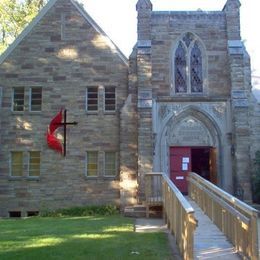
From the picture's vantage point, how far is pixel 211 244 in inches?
357

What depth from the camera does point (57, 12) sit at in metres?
19.6

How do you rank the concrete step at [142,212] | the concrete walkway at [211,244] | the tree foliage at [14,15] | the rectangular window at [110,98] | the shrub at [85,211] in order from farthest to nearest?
the tree foliage at [14,15], the rectangular window at [110,98], the shrub at [85,211], the concrete step at [142,212], the concrete walkway at [211,244]

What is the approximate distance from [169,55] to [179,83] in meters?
1.29

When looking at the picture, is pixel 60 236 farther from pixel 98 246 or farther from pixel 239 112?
pixel 239 112

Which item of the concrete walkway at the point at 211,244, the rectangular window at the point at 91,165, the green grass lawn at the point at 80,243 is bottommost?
the green grass lawn at the point at 80,243

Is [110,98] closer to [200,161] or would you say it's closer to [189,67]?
[189,67]

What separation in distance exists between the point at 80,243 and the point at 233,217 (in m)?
3.47

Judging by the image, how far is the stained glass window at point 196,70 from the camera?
18.9 metres

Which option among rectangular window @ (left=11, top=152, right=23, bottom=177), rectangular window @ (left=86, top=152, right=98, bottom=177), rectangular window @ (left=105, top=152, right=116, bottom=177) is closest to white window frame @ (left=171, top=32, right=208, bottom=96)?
rectangular window @ (left=105, top=152, right=116, bottom=177)

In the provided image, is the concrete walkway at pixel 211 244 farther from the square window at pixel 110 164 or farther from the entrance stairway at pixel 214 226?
the square window at pixel 110 164

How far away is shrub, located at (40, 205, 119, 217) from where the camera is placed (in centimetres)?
1802

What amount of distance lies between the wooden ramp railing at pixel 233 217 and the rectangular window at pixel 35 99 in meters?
8.85

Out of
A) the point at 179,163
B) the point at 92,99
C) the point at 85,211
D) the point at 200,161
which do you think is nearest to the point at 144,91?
the point at 92,99

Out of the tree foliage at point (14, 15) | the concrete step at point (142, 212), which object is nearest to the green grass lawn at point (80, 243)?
the concrete step at point (142, 212)
